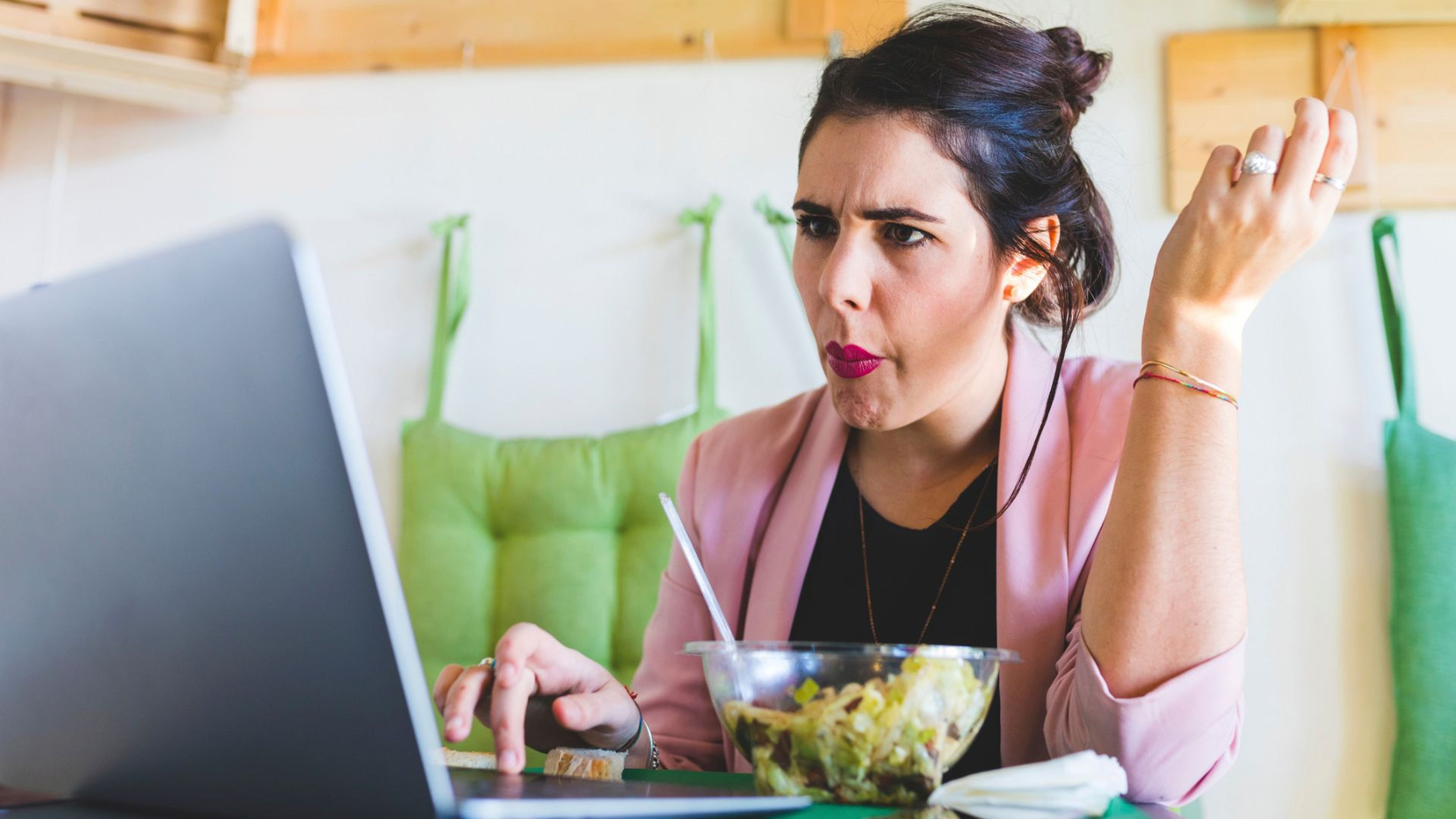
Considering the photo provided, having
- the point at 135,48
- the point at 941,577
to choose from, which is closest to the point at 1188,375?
the point at 941,577

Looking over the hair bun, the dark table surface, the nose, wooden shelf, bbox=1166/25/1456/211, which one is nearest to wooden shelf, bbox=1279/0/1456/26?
wooden shelf, bbox=1166/25/1456/211

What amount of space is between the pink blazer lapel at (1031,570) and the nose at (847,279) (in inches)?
7.5

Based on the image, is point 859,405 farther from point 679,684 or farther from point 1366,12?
point 1366,12

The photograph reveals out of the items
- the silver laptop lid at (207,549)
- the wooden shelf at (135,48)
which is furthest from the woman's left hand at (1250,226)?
the wooden shelf at (135,48)

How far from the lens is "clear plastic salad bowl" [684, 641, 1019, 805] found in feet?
1.71

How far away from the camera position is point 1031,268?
1.04 m

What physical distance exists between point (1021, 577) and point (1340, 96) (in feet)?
4.25

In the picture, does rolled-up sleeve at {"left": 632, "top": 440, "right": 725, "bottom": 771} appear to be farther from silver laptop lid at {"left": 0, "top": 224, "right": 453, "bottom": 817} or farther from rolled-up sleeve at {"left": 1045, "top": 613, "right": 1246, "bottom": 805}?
silver laptop lid at {"left": 0, "top": 224, "right": 453, "bottom": 817}

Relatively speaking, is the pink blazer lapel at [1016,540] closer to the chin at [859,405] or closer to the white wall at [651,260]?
the chin at [859,405]

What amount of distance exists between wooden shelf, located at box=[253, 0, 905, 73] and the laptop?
1.60 m

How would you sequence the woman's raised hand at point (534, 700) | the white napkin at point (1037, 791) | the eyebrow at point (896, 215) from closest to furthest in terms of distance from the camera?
the white napkin at point (1037, 791) → the woman's raised hand at point (534, 700) → the eyebrow at point (896, 215)

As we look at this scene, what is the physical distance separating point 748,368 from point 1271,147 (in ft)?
4.00

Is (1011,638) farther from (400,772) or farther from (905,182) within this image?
(400,772)

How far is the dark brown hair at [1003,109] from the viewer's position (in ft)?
3.27
